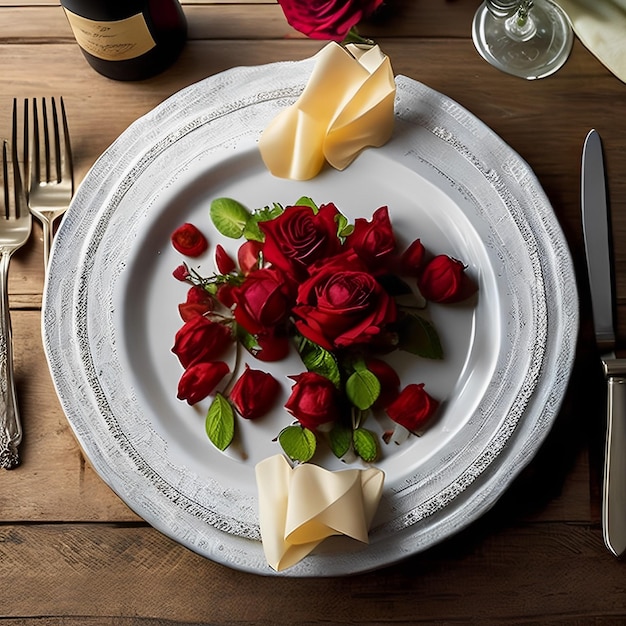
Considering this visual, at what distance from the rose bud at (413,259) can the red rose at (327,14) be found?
18cm

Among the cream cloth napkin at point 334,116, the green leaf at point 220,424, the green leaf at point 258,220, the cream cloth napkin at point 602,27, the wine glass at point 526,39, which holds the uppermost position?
the cream cloth napkin at point 602,27

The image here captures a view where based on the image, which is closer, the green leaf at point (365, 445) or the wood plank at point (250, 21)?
the green leaf at point (365, 445)

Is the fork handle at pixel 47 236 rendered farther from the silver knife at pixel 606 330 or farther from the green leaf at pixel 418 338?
the silver knife at pixel 606 330

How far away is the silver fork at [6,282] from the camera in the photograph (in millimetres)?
642

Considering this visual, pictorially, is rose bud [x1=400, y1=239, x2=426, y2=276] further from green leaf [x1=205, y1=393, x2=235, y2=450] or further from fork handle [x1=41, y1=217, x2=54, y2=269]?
fork handle [x1=41, y1=217, x2=54, y2=269]

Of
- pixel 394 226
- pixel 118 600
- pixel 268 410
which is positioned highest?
pixel 394 226

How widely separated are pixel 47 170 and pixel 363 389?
0.33 m

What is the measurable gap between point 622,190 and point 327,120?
0.26 metres

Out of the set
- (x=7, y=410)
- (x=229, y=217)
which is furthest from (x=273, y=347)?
(x=7, y=410)

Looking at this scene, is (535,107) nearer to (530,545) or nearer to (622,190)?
(622,190)

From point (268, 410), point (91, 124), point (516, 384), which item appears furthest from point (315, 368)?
point (91, 124)

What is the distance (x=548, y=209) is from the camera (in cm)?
65

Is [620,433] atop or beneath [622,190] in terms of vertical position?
beneath

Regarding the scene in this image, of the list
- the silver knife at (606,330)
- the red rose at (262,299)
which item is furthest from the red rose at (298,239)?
the silver knife at (606,330)
